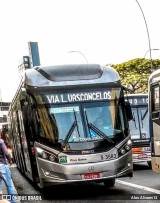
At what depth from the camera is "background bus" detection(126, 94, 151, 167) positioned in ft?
56.3

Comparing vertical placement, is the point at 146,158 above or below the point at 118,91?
below

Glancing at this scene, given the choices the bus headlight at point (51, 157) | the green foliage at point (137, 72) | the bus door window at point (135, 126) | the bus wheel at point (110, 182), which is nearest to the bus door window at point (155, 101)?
the bus wheel at point (110, 182)

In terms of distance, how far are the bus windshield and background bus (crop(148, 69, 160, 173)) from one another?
18.5 ft

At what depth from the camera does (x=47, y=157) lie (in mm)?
10594

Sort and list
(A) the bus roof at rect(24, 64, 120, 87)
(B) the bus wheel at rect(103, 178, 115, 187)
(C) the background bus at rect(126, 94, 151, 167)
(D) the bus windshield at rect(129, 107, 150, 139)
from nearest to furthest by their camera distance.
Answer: (A) the bus roof at rect(24, 64, 120, 87)
(B) the bus wheel at rect(103, 178, 115, 187)
(C) the background bus at rect(126, 94, 151, 167)
(D) the bus windshield at rect(129, 107, 150, 139)

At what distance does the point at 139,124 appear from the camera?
1780 cm

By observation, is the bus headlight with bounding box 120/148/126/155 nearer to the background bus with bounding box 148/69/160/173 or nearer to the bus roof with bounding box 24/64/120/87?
the background bus with bounding box 148/69/160/173

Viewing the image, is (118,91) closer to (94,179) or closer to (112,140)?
(112,140)

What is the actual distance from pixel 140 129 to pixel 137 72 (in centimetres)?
4426

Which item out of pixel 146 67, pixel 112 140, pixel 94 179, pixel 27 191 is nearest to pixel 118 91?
pixel 112 140

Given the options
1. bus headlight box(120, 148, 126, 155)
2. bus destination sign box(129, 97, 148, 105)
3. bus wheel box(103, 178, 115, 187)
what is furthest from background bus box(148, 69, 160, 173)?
bus destination sign box(129, 97, 148, 105)

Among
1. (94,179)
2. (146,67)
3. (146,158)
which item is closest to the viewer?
(94,179)

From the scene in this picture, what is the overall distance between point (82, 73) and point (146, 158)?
673 cm

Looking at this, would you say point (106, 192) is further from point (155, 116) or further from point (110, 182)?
point (155, 116)
